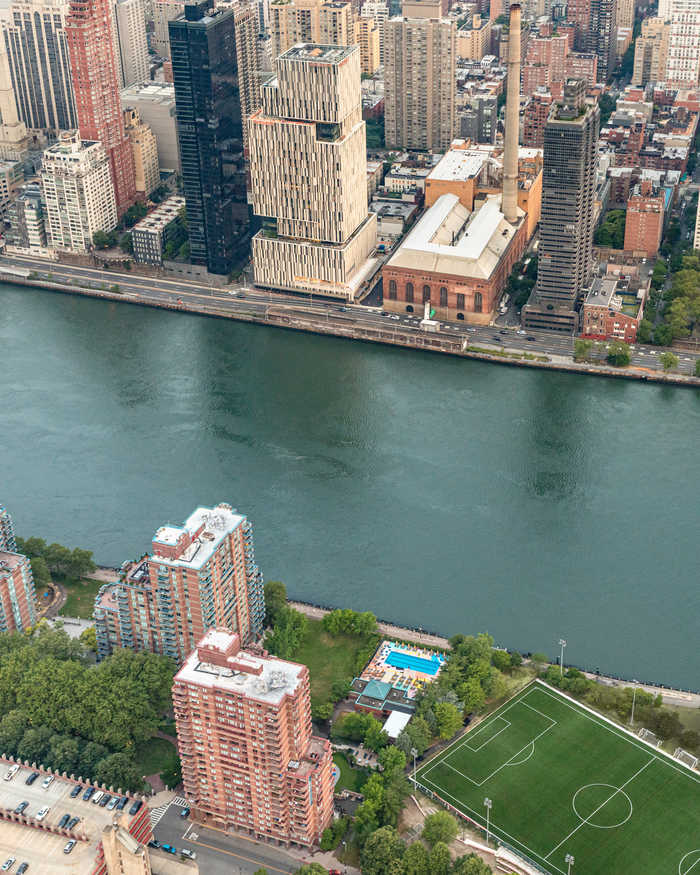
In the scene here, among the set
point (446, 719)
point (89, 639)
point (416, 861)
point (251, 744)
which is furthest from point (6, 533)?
point (416, 861)

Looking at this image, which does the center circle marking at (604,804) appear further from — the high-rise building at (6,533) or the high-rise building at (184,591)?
the high-rise building at (6,533)

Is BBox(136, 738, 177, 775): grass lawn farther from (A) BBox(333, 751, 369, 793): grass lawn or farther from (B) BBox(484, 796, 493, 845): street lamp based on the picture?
(B) BBox(484, 796, 493, 845): street lamp

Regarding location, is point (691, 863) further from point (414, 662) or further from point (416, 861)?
point (414, 662)

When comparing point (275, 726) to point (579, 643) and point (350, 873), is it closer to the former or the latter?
point (350, 873)

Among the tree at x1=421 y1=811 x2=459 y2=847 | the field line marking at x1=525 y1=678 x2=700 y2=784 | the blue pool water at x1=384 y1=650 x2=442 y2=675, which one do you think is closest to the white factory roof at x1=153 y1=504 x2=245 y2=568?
the blue pool water at x1=384 y1=650 x2=442 y2=675

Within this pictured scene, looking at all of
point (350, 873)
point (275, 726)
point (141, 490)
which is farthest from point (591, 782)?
point (141, 490)

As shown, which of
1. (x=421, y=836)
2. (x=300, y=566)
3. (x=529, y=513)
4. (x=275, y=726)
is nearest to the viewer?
(x=275, y=726)
